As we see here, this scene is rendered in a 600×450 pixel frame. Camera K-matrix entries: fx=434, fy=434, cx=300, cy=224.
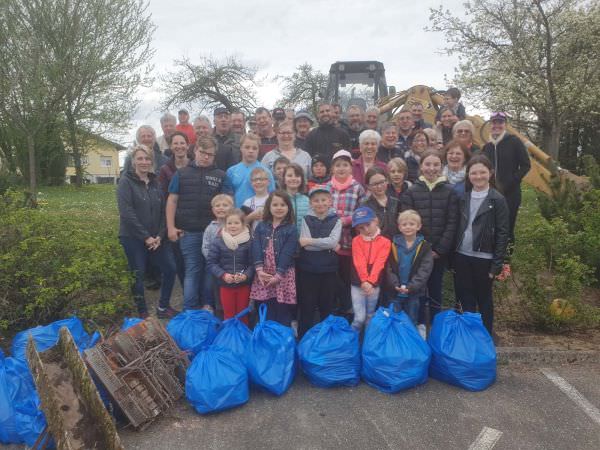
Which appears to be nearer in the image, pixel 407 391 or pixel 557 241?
pixel 407 391

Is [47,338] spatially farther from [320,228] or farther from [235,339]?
[320,228]

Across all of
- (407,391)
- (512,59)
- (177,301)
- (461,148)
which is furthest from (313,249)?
(512,59)

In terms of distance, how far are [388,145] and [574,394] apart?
115 inches

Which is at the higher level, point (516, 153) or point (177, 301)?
point (516, 153)

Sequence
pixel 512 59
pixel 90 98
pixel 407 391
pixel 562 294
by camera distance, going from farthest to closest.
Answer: pixel 90 98
pixel 512 59
pixel 562 294
pixel 407 391

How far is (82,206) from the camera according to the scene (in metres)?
12.8

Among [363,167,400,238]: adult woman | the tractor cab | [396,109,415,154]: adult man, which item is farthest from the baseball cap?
the tractor cab

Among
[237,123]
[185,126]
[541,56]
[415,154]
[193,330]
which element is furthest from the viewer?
[541,56]

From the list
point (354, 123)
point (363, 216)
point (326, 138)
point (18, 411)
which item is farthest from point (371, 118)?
point (18, 411)

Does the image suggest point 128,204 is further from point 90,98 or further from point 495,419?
point 90,98

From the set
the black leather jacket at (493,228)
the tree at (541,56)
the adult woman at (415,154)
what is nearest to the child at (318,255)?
the black leather jacket at (493,228)

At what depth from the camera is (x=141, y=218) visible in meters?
4.30

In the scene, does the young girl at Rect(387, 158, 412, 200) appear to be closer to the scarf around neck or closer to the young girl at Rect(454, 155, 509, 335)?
the young girl at Rect(454, 155, 509, 335)

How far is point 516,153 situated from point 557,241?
3.78 ft
